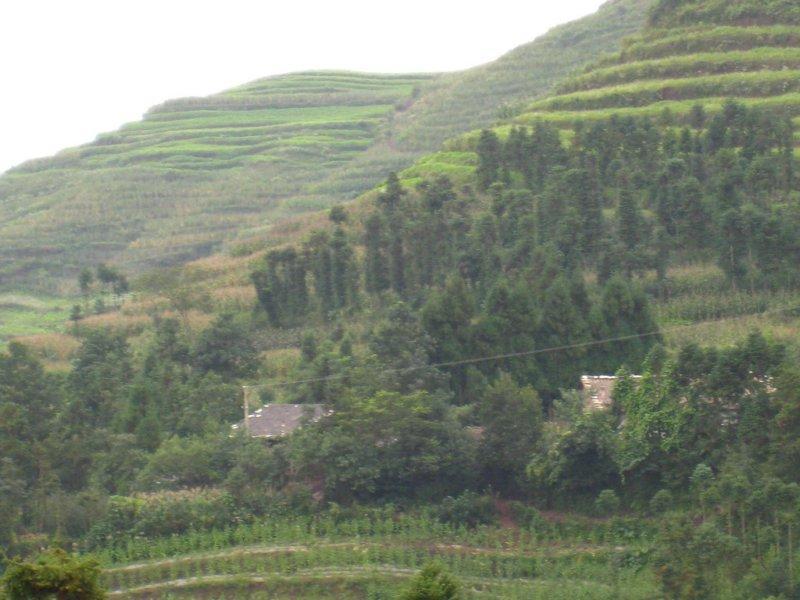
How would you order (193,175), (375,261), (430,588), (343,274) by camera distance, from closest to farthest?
(430,588)
(375,261)
(343,274)
(193,175)

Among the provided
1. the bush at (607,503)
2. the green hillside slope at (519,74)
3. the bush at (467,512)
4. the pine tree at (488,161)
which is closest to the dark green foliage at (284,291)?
the pine tree at (488,161)

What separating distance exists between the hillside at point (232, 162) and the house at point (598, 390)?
88.3ft

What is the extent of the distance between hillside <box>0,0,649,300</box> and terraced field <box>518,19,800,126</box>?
12.3m

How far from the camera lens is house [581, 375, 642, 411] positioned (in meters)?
19.8

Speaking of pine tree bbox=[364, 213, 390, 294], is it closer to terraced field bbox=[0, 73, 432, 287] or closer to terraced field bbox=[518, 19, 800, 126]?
terraced field bbox=[518, 19, 800, 126]

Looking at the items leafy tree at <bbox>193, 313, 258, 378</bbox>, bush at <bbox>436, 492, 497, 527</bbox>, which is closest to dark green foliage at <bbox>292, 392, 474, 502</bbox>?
bush at <bbox>436, 492, 497, 527</bbox>

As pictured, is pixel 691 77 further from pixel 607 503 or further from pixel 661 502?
pixel 661 502

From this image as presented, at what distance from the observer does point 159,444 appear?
2142cm

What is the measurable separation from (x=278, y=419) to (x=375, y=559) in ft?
16.0

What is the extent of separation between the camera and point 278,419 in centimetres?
2142

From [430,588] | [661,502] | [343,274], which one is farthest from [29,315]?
[430,588]

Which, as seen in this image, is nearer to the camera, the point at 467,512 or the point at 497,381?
the point at 467,512

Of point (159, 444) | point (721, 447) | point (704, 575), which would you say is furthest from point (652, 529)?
point (159, 444)

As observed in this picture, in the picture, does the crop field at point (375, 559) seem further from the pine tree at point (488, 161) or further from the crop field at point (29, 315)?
the crop field at point (29, 315)
